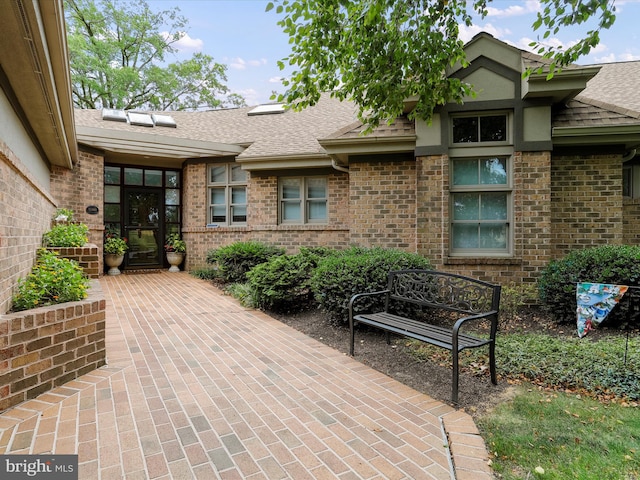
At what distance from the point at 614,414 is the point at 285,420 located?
8.61 feet

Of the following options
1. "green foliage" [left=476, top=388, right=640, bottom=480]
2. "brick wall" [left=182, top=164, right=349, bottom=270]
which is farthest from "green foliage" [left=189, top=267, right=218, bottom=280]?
"green foliage" [left=476, top=388, right=640, bottom=480]

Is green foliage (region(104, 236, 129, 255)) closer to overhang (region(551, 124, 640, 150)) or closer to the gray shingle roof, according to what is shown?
the gray shingle roof

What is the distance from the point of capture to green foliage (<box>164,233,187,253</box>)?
37.0ft

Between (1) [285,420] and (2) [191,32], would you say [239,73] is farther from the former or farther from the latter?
(1) [285,420]

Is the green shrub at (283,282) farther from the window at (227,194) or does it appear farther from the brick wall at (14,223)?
the window at (227,194)

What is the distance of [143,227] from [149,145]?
9.00 ft

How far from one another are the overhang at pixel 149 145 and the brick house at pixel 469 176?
0.13ft

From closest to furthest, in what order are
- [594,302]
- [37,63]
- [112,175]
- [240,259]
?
[37,63]
[594,302]
[240,259]
[112,175]

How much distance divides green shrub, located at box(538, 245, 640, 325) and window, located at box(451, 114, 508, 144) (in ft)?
7.89

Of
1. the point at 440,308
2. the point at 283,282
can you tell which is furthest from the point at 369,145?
the point at 440,308

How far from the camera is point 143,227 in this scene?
37.4 feet

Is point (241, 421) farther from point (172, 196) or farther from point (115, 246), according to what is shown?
point (172, 196)

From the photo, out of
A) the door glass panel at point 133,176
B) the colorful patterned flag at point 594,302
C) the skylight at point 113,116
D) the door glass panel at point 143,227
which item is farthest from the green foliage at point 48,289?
the skylight at point 113,116

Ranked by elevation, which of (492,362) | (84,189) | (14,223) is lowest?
(492,362)
